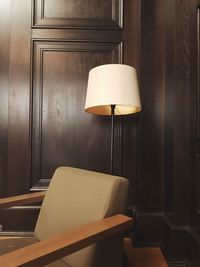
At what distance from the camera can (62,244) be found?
28.4 inches

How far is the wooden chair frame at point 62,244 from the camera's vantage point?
63 centimetres

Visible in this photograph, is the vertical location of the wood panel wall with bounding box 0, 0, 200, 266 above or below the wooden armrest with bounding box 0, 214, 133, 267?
above

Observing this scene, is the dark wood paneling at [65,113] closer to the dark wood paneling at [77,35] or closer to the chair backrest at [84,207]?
the dark wood paneling at [77,35]

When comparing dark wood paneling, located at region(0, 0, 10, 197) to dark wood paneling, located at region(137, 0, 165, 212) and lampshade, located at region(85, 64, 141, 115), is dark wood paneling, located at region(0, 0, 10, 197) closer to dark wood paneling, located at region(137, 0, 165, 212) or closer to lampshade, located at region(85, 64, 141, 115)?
lampshade, located at region(85, 64, 141, 115)

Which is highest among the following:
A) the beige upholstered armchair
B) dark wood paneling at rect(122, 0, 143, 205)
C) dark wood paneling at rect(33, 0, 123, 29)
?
dark wood paneling at rect(33, 0, 123, 29)

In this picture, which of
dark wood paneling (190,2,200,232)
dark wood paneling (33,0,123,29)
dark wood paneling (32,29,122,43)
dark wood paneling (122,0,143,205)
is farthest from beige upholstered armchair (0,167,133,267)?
dark wood paneling (33,0,123,29)

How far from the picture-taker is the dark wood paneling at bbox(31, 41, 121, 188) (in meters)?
→ 1.85

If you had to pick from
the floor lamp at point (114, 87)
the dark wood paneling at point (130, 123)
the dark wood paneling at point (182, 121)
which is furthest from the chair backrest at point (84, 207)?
the dark wood paneling at point (130, 123)

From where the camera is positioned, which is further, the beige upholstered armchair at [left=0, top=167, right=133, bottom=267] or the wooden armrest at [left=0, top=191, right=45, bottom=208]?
the wooden armrest at [left=0, top=191, right=45, bottom=208]

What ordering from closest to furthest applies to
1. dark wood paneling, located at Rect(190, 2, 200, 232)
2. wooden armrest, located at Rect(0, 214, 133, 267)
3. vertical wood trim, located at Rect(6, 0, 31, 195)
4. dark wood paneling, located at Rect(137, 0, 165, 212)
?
wooden armrest, located at Rect(0, 214, 133, 267) < dark wood paneling, located at Rect(190, 2, 200, 232) < dark wood paneling, located at Rect(137, 0, 165, 212) < vertical wood trim, located at Rect(6, 0, 31, 195)

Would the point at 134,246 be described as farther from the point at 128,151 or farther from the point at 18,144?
the point at 18,144

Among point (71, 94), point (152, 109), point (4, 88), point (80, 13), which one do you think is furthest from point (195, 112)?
point (4, 88)

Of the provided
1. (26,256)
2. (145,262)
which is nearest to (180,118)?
(145,262)

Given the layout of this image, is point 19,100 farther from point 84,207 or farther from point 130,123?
point 84,207
